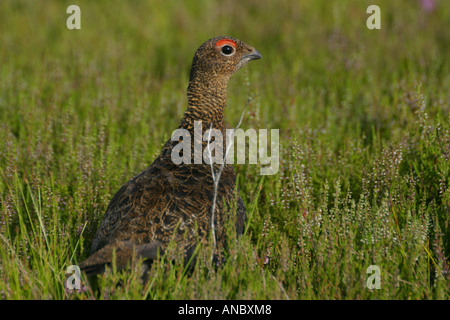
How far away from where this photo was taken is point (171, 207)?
10.5 ft

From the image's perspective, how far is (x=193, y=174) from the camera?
Result: 11.6 ft

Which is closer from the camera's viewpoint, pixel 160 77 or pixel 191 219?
pixel 191 219

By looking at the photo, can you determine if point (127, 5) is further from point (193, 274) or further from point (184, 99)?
point (193, 274)

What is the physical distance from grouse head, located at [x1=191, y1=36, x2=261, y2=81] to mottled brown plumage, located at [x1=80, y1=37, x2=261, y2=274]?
0.07 m

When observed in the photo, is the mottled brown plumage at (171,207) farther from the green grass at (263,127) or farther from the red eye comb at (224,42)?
the red eye comb at (224,42)

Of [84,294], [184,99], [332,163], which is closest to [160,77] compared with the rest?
[184,99]

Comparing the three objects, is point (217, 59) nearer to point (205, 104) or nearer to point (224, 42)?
point (224, 42)

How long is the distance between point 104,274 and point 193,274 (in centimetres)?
48

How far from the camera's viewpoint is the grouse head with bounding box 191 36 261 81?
4078 mm

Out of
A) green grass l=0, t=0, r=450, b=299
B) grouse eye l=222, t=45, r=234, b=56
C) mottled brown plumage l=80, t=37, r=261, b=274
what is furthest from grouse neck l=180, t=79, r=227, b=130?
green grass l=0, t=0, r=450, b=299

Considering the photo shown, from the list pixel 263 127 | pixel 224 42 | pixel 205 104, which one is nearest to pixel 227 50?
pixel 224 42

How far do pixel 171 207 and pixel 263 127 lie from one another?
2.58m

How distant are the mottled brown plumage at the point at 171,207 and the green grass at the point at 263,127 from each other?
0.51ft

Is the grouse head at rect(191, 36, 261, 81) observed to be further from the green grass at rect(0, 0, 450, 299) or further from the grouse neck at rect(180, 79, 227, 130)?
the green grass at rect(0, 0, 450, 299)
